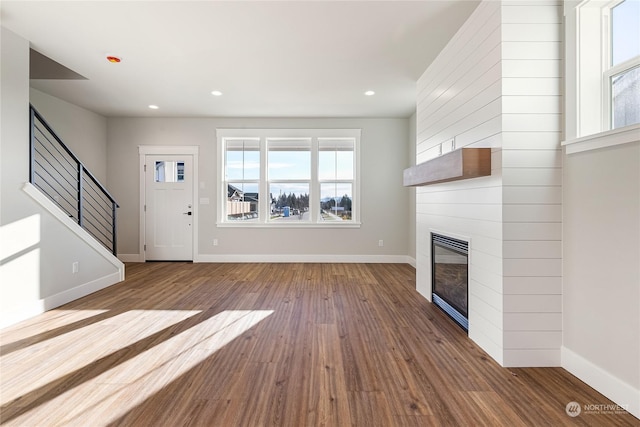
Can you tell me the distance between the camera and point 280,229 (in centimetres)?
548

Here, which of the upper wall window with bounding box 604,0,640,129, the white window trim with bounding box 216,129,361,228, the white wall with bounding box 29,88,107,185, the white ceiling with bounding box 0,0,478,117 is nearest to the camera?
the upper wall window with bounding box 604,0,640,129

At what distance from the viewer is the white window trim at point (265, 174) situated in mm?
5406

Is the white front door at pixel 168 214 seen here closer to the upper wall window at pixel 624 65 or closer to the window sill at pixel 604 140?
the window sill at pixel 604 140

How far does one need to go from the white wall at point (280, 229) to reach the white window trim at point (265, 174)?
0.32ft

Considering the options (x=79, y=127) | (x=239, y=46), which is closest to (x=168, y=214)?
(x=79, y=127)

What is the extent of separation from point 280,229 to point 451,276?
339 centimetres

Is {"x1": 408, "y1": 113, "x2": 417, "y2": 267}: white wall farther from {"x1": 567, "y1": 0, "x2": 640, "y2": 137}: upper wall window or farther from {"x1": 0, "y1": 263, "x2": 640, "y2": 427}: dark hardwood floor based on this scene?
{"x1": 567, "y1": 0, "x2": 640, "y2": 137}: upper wall window

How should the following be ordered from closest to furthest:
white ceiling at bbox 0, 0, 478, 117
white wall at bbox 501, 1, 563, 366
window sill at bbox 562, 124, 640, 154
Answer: window sill at bbox 562, 124, 640, 154 → white wall at bbox 501, 1, 563, 366 → white ceiling at bbox 0, 0, 478, 117

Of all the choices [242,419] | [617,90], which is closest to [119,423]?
[242,419]

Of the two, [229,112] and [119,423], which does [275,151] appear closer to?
[229,112]

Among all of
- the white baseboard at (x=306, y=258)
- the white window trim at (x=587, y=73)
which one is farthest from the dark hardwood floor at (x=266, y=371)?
the white baseboard at (x=306, y=258)

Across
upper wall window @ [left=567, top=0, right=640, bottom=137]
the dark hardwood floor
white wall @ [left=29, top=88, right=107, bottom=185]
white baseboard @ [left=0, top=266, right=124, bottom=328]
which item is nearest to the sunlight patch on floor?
the dark hardwood floor

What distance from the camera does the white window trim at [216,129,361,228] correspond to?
5.41 meters
